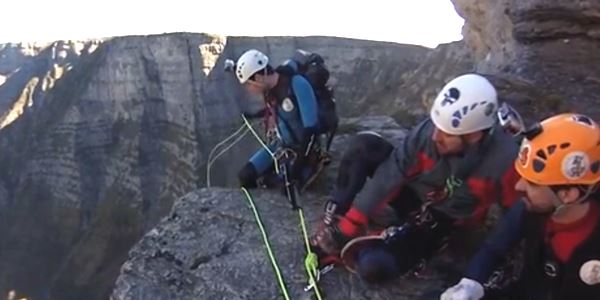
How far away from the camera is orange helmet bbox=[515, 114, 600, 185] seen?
5609mm

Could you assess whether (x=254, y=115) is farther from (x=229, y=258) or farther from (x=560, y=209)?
(x=560, y=209)

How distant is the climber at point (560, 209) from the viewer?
5637mm

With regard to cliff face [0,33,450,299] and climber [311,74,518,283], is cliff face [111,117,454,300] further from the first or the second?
cliff face [0,33,450,299]

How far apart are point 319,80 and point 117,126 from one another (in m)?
45.3

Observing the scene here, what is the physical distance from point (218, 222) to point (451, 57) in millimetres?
16779

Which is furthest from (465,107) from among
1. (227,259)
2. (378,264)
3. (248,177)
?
(248,177)

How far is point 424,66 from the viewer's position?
26.3 metres

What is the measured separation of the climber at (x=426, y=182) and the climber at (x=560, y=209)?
64 cm

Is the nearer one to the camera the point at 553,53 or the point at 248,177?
the point at 248,177

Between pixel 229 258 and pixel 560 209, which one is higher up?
pixel 560 209

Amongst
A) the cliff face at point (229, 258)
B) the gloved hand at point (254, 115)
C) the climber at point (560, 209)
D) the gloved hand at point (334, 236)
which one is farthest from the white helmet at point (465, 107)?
the gloved hand at point (254, 115)

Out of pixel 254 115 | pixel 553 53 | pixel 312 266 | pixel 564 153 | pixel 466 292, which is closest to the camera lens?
pixel 564 153

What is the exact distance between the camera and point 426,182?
7.16 metres

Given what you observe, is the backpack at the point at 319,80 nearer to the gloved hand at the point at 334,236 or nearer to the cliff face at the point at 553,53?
the cliff face at the point at 553,53
